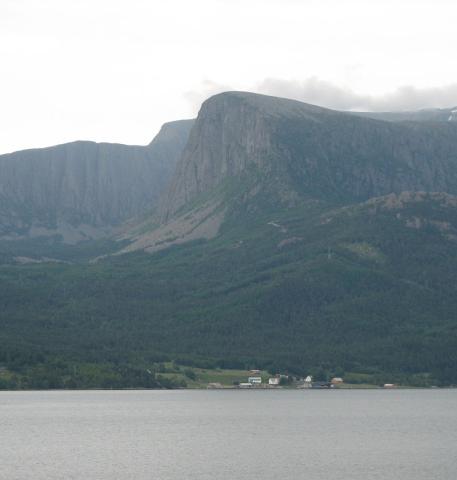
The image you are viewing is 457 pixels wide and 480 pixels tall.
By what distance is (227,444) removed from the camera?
142375mm

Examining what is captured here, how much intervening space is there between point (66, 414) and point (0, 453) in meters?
57.6

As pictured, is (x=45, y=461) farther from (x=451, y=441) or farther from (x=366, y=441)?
(x=451, y=441)

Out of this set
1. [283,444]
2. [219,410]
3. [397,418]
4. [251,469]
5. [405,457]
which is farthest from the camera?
[219,410]

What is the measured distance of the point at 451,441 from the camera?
147m

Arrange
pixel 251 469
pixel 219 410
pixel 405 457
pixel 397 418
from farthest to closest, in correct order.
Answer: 1. pixel 219 410
2. pixel 397 418
3. pixel 405 457
4. pixel 251 469

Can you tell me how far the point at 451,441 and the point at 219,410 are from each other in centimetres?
5647

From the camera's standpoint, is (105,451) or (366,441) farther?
(366,441)

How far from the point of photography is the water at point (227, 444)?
4641 inches

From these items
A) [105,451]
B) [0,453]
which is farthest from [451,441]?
[0,453]

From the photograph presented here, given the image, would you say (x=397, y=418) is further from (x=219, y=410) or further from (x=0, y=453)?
(x=0, y=453)

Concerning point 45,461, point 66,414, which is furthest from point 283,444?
point 66,414

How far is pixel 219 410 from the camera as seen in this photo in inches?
7731

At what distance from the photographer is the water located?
117875 millimetres

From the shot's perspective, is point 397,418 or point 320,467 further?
point 397,418
